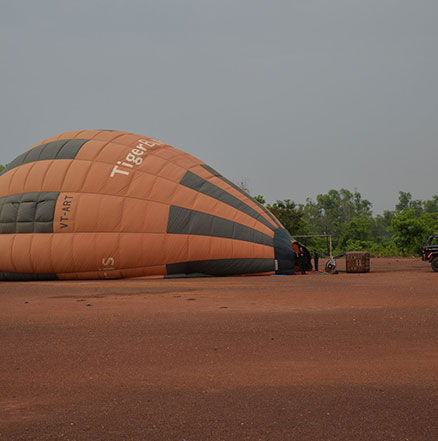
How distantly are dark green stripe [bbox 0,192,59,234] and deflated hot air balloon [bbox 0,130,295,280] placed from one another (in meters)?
0.04

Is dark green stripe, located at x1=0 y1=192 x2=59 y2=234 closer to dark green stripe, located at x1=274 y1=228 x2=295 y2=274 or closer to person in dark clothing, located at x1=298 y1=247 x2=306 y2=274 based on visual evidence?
dark green stripe, located at x1=274 y1=228 x2=295 y2=274

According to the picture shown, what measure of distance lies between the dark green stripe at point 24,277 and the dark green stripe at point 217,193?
5873mm

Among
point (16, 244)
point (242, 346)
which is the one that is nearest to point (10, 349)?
point (242, 346)

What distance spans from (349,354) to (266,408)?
2.05m

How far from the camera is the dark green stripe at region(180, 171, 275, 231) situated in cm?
1794

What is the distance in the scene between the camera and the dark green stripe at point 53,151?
1858 cm

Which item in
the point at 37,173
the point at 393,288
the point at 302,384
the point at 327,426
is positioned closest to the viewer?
the point at 327,426

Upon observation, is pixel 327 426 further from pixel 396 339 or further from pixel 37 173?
pixel 37 173

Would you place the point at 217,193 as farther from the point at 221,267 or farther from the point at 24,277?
the point at 24,277

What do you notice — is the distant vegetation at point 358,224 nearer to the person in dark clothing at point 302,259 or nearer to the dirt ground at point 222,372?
the person in dark clothing at point 302,259

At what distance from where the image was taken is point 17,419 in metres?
4.00

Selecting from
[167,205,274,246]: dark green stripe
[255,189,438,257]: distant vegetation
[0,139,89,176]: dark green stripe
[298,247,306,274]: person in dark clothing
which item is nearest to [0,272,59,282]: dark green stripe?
[0,139,89,176]: dark green stripe

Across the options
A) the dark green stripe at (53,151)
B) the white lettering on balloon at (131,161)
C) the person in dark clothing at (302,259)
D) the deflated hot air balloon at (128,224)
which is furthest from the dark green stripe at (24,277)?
the person in dark clothing at (302,259)

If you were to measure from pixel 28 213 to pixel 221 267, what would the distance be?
731 cm
